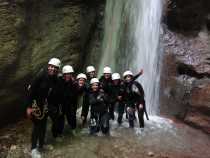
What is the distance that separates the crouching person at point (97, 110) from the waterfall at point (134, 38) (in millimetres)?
3565

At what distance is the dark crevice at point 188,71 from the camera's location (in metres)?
11.4

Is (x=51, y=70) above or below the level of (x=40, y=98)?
above

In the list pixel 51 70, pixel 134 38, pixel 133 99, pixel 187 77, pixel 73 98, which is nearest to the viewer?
pixel 51 70

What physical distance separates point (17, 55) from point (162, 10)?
6079mm

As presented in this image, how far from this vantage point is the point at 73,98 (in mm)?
8719

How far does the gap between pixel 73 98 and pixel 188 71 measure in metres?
4.87

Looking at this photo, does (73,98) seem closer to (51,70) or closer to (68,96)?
(68,96)

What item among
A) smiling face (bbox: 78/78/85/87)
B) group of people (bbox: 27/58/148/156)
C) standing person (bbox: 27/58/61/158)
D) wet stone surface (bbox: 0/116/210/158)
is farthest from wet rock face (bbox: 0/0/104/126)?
standing person (bbox: 27/58/61/158)

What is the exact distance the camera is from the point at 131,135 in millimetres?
9055

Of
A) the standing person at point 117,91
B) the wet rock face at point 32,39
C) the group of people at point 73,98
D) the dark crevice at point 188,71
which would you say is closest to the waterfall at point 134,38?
the dark crevice at point 188,71

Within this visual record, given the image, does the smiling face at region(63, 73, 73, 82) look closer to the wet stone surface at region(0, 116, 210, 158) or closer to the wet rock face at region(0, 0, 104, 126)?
the wet stone surface at region(0, 116, 210, 158)

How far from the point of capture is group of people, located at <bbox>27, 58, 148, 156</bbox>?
24.7 feet

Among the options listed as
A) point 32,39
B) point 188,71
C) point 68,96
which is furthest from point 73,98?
point 188,71

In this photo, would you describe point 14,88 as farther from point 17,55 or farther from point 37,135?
point 37,135
